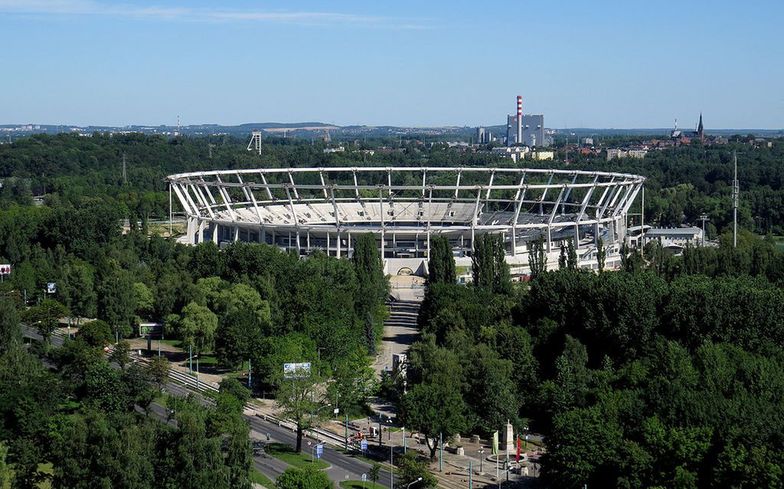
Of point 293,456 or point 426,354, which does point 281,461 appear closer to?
point 293,456

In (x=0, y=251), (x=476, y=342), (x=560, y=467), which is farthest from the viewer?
(x=0, y=251)

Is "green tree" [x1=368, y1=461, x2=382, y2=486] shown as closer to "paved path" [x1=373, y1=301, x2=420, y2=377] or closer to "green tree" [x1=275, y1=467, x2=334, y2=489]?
"green tree" [x1=275, y1=467, x2=334, y2=489]

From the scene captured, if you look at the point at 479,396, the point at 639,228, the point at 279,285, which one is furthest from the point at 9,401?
the point at 639,228

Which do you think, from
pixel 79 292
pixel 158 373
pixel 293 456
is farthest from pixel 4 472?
pixel 79 292

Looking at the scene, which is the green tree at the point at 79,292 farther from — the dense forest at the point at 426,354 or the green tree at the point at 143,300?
the green tree at the point at 143,300

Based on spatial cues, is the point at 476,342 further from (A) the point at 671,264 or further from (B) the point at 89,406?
(A) the point at 671,264

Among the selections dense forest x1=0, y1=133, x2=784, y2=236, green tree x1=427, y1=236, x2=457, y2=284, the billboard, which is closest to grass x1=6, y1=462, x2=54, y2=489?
the billboard
